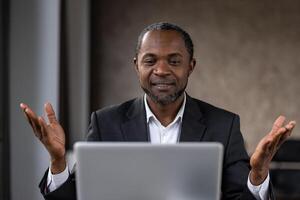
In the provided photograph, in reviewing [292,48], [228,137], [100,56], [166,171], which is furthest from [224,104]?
[166,171]

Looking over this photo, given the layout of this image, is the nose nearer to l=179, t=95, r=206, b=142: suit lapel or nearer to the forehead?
the forehead

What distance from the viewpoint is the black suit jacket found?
1.53 meters

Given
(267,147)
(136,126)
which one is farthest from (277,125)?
(136,126)

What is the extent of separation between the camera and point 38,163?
3.55 meters

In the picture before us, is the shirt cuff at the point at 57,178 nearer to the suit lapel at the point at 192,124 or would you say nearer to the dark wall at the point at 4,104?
the suit lapel at the point at 192,124

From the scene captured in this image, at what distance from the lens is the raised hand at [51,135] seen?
1.37 meters

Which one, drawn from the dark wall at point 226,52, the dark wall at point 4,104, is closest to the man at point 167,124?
the dark wall at point 4,104

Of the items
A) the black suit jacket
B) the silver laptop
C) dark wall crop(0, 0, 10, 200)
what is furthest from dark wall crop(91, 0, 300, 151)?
the silver laptop

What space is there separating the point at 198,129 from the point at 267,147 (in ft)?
1.01

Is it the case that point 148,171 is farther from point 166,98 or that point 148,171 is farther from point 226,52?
point 226,52

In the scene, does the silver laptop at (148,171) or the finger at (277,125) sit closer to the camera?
the silver laptop at (148,171)

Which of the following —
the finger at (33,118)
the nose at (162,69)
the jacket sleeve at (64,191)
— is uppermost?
the nose at (162,69)

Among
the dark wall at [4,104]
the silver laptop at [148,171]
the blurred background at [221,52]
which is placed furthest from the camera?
the blurred background at [221,52]

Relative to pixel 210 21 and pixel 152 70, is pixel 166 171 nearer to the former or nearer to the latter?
pixel 152 70
